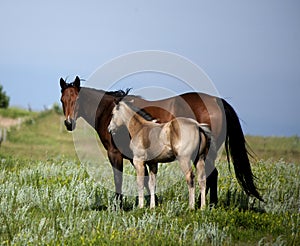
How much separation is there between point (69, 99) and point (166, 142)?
220 cm

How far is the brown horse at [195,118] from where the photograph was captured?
9125 millimetres

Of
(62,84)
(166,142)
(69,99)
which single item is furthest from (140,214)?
(62,84)

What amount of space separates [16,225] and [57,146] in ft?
66.4

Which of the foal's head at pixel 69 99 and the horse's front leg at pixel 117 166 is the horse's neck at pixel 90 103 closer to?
the foal's head at pixel 69 99

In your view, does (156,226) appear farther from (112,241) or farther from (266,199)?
(266,199)

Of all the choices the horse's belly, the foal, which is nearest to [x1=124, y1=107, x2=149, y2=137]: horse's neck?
the foal

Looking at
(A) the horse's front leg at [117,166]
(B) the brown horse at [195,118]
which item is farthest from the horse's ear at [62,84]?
(A) the horse's front leg at [117,166]

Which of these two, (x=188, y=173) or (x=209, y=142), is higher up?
(x=209, y=142)

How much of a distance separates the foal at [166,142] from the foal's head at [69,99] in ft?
3.31

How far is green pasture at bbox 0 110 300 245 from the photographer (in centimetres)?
671

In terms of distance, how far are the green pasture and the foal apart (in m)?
0.60

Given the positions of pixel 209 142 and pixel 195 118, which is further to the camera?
pixel 195 118

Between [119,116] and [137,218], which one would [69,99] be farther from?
[137,218]

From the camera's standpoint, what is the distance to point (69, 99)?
9203 mm
